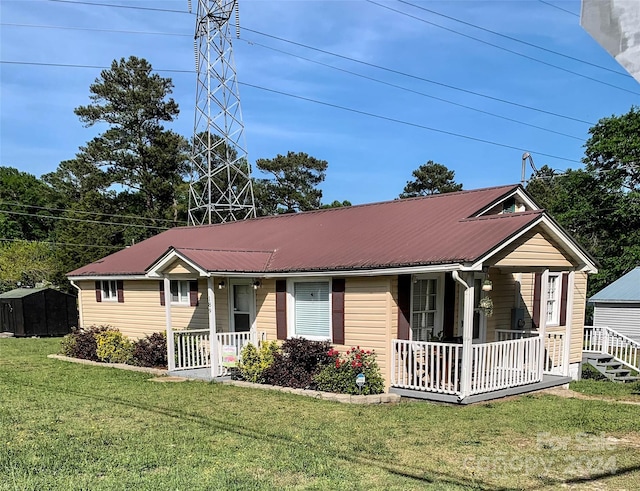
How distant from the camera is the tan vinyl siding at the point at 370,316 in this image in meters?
9.58

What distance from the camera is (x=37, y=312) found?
72.2 ft

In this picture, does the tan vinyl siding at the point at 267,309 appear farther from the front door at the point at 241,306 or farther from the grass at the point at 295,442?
the grass at the point at 295,442

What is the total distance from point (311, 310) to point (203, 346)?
3.93 metres

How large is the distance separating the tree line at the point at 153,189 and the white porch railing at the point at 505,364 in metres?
19.7

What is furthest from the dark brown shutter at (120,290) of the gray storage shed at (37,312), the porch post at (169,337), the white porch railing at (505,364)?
the white porch railing at (505,364)

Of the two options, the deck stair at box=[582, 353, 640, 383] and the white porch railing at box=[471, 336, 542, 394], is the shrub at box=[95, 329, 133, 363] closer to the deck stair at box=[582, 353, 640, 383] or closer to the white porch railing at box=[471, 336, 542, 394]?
the white porch railing at box=[471, 336, 542, 394]

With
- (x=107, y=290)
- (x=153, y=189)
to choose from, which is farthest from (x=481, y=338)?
(x=153, y=189)

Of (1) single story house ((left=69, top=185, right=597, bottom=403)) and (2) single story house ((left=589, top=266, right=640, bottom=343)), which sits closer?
(1) single story house ((left=69, top=185, right=597, bottom=403))

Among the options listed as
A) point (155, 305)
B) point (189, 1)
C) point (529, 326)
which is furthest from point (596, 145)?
point (155, 305)

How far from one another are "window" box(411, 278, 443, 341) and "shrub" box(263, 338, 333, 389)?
1.90 meters

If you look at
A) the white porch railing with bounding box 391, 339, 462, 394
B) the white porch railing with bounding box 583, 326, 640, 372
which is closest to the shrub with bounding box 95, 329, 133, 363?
the white porch railing with bounding box 391, 339, 462, 394

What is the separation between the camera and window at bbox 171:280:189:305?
13938mm

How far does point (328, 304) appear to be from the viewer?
10.7 metres

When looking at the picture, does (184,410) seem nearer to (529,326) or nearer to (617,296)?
(529,326)
